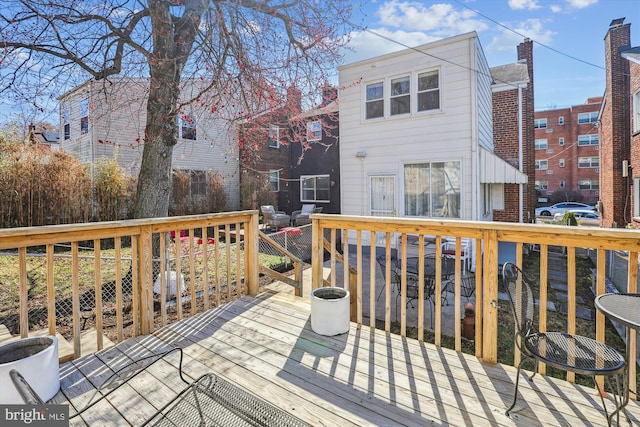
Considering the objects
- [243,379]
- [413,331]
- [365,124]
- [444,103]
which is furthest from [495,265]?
[365,124]

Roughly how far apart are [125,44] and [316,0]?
2.56 metres

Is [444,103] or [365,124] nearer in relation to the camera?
[444,103]

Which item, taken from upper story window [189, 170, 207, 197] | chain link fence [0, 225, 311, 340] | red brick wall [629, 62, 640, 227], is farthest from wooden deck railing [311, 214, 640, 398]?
upper story window [189, 170, 207, 197]

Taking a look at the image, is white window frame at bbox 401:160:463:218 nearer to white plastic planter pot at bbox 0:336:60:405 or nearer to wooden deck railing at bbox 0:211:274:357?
wooden deck railing at bbox 0:211:274:357

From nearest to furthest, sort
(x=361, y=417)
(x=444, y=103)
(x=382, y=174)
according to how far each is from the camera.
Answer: (x=361, y=417) → (x=444, y=103) → (x=382, y=174)

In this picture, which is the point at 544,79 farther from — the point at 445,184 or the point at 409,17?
the point at 409,17

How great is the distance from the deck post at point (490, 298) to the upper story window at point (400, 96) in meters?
6.84

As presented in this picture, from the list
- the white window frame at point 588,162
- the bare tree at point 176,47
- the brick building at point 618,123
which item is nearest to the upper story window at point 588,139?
the white window frame at point 588,162

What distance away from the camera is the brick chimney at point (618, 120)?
10.8m

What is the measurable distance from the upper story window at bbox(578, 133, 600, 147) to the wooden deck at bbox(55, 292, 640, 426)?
32.7m

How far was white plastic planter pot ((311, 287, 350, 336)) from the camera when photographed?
2.86 metres

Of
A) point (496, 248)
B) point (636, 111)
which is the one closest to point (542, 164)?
point (636, 111)

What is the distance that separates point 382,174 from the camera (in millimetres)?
8914

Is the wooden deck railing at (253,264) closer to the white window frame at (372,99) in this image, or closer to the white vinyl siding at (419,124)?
the white vinyl siding at (419,124)
